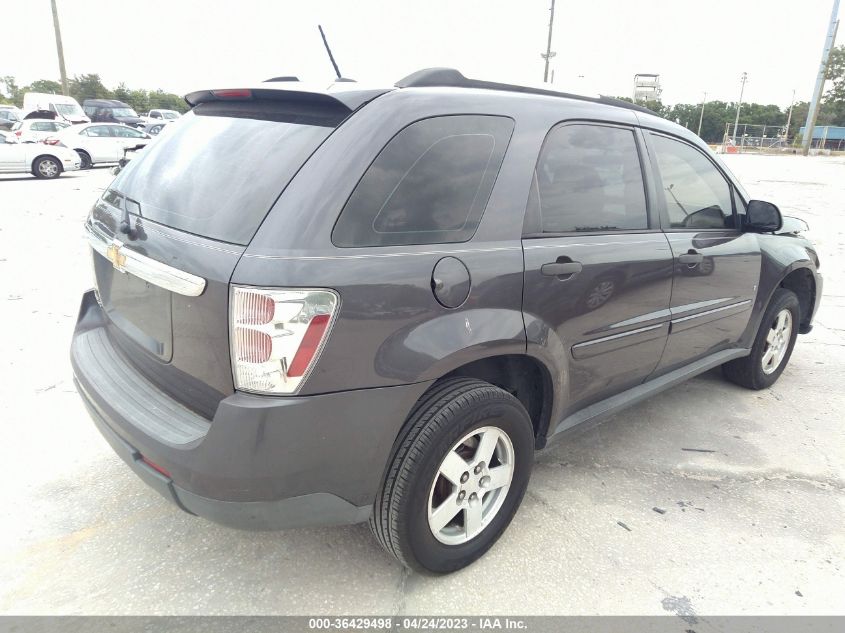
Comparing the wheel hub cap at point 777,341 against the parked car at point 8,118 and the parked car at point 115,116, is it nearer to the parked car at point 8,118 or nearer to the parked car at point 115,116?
the parked car at point 115,116

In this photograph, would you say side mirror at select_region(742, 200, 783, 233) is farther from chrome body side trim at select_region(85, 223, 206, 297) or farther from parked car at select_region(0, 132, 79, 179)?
parked car at select_region(0, 132, 79, 179)

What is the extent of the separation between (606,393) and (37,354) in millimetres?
3906

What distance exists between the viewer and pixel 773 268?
147 inches

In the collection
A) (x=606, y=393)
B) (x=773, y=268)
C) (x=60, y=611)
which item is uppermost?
(x=773, y=268)

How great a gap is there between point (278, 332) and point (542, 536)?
1.58m

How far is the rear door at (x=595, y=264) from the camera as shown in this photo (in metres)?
2.35

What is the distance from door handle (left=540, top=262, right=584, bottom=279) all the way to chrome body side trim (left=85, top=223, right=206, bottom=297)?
4.24 feet

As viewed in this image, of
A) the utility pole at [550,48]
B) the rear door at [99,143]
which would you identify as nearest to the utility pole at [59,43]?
the rear door at [99,143]

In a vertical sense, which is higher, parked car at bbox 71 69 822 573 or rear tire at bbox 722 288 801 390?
parked car at bbox 71 69 822 573

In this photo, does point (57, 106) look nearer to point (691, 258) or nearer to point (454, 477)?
point (691, 258)

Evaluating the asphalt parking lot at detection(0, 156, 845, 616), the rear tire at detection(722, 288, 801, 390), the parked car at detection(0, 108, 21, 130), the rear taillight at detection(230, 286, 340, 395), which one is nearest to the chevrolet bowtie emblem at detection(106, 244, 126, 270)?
the rear taillight at detection(230, 286, 340, 395)

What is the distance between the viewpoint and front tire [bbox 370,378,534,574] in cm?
201

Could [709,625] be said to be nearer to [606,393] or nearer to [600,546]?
[600,546]

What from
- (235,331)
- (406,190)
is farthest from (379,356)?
(406,190)
